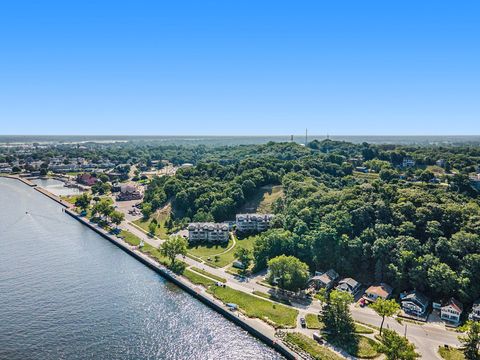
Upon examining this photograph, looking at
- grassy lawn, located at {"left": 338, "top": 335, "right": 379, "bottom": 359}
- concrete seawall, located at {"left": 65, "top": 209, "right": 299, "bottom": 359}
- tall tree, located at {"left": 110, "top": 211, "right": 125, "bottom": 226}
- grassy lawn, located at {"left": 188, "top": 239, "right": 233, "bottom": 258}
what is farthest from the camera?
tall tree, located at {"left": 110, "top": 211, "right": 125, "bottom": 226}

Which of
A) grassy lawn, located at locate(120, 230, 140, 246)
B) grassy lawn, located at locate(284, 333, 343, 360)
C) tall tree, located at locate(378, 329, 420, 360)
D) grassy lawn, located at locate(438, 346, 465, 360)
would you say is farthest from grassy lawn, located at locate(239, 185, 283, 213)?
tall tree, located at locate(378, 329, 420, 360)

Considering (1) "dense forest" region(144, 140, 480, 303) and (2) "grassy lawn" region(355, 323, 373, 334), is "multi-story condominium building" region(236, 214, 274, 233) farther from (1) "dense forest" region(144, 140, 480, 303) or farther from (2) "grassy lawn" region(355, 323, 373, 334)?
(2) "grassy lawn" region(355, 323, 373, 334)

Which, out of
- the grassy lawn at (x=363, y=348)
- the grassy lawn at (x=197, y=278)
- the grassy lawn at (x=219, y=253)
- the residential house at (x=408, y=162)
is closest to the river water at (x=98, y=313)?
the grassy lawn at (x=197, y=278)

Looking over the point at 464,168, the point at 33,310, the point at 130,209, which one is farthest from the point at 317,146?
the point at 33,310

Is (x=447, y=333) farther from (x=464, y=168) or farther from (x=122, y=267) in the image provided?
(x=464, y=168)

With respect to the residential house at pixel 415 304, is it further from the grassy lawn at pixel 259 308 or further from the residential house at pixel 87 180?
the residential house at pixel 87 180

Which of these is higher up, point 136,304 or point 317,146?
point 317,146

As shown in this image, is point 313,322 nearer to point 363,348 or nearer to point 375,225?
point 363,348
